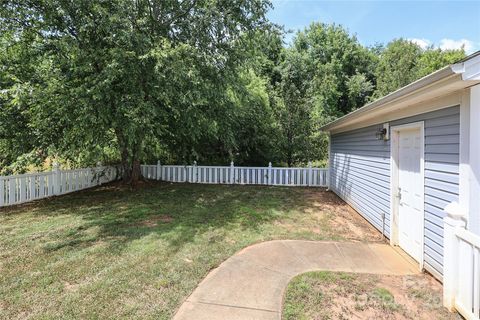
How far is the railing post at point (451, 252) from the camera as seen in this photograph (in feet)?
8.58

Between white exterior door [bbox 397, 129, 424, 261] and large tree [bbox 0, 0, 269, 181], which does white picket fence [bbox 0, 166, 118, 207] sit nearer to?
large tree [bbox 0, 0, 269, 181]

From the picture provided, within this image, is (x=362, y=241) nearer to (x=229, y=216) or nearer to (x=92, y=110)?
(x=229, y=216)

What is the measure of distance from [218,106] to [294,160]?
4.97m

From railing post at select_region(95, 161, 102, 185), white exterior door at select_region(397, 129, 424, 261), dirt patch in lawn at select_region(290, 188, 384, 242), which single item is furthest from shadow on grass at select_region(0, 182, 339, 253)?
white exterior door at select_region(397, 129, 424, 261)

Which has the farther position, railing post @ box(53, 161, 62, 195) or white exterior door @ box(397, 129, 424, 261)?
railing post @ box(53, 161, 62, 195)

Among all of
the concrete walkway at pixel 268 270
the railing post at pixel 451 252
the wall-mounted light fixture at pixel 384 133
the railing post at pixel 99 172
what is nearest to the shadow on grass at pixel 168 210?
the railing post at pixel 99 172

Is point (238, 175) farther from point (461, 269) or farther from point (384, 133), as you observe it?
point (461, 269)

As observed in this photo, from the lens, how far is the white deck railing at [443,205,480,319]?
239 cm

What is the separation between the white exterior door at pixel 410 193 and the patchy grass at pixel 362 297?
69 centimetres

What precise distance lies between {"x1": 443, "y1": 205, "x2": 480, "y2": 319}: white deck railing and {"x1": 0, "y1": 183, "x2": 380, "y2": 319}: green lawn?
7.27 feet

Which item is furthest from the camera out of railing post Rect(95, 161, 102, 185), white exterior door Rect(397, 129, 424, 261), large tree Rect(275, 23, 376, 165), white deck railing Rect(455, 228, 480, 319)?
large tree Rect(275, 23, 376, 165)

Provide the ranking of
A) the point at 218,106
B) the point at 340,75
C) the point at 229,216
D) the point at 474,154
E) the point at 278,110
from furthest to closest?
1. the point at 340,75
2. the point at 278,110
3. the point at 218,106
4. the point at 229,216
5. the point at 474,154

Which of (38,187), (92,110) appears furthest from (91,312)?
(38,187)

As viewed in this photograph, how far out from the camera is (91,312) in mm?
2637
